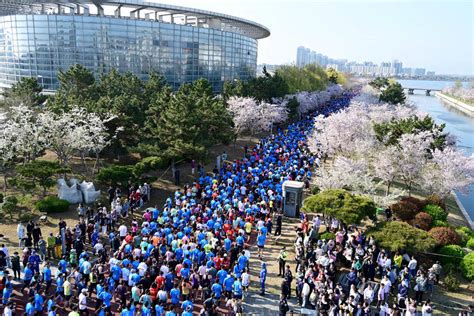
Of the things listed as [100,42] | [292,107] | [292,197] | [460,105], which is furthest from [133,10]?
[460,105]

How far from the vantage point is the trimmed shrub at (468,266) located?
15517mm

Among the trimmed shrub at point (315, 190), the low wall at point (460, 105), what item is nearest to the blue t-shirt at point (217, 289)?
the trimmed shrub at point (315, 190)

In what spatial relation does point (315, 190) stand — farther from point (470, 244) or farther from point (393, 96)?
point (393, 96)

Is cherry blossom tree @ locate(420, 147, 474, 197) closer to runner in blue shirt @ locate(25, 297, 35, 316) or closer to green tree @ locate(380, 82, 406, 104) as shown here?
runner in blue shirt @ locate(25, 297, 35, 316)

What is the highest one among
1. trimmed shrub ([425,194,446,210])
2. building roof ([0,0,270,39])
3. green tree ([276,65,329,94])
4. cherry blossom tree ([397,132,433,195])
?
building roof ([0,0,270,39])

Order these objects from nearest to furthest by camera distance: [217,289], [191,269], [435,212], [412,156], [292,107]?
[217,289]
[191,269]
[435,212]
[412,156]
[292,107]

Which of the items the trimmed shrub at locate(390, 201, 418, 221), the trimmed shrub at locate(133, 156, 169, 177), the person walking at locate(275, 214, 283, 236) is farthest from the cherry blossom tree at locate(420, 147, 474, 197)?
the trimmed shrub at locate(133, 156, 169, 177)

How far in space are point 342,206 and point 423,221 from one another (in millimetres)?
5483

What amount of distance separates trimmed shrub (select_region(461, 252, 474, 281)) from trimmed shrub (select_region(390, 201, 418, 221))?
4.21 meters

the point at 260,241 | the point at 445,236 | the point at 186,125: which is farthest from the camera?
the point at 186,125

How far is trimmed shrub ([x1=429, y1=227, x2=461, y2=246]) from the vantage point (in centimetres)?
1678

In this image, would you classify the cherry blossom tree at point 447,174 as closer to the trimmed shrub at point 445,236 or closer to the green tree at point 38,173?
the trimmed shrub at point 445,236

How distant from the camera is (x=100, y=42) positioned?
53.2m

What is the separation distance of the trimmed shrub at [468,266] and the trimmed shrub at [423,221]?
3.05 m
